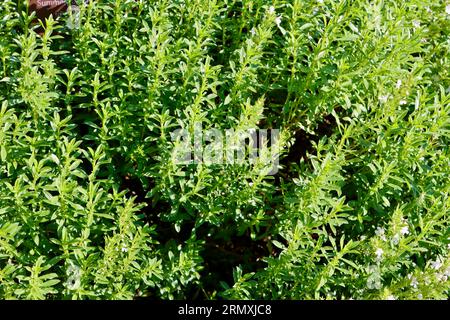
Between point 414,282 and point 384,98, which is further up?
point 384,98

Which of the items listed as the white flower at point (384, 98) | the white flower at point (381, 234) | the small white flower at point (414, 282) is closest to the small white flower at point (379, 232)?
the white flower at point (381, 234)

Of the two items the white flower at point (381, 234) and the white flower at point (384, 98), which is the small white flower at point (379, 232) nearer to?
the white flower at point (381, 234)

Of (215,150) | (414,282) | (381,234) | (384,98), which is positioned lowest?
(414,282)

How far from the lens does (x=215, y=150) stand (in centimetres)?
342

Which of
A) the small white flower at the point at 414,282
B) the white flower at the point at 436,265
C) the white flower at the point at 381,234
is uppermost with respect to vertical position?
the white flower at the point at 381,234

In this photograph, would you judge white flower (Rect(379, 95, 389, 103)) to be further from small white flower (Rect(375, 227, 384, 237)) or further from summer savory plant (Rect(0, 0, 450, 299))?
small white flower (Rect(375, 227, 384, 237))

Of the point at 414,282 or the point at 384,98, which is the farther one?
the point at 384,98

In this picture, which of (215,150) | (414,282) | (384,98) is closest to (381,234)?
(414,282)

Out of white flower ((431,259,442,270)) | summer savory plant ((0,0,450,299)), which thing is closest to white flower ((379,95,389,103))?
summer savory plant ((0,0,450,299))

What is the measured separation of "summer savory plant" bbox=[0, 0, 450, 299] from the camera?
3.24 meters

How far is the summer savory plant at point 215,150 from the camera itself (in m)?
3.24

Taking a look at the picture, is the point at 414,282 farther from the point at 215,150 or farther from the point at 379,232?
the point at 215,150

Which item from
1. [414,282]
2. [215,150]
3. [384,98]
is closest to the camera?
[414,282]
